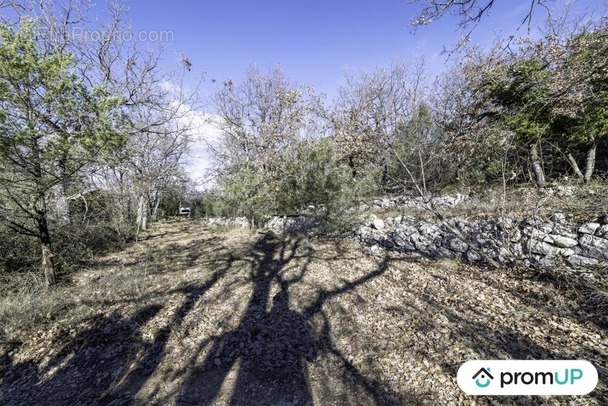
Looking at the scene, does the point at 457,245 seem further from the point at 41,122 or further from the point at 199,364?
the point at 41,122

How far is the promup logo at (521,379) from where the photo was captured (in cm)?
236

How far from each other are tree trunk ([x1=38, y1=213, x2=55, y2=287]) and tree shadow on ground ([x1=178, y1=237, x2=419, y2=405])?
12.8ft

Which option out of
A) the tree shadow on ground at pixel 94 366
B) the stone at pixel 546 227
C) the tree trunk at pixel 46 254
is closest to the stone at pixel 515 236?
the stone at pixel 546 227

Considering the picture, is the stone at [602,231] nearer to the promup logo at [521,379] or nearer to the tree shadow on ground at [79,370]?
the promup logo at [521,379]

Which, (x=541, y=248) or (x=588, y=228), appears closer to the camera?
(x=588, y=228)

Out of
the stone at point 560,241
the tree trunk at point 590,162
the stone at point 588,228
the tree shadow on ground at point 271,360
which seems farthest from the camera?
the tree trunk at point 590,162

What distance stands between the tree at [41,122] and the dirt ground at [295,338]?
222 cm

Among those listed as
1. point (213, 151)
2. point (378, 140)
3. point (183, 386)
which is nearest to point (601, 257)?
point (378, 140)

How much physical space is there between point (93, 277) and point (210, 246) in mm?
3493

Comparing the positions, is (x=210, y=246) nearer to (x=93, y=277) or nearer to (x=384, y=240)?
(x=93, y=277)

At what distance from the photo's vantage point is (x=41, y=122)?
12.3 ft

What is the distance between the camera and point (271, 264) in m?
6.52

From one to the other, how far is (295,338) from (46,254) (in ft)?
16.4

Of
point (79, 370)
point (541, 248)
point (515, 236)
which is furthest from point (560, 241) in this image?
point (79, 370)
